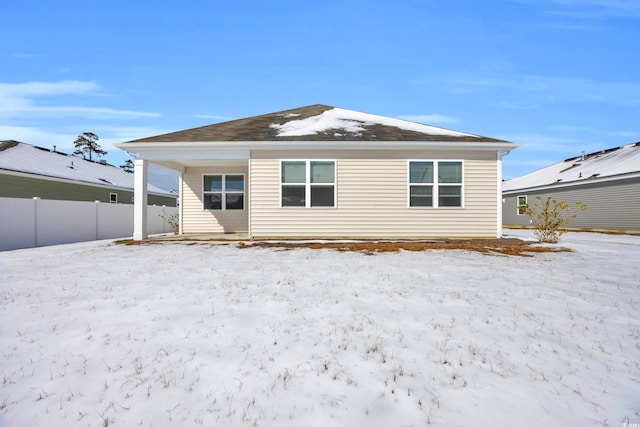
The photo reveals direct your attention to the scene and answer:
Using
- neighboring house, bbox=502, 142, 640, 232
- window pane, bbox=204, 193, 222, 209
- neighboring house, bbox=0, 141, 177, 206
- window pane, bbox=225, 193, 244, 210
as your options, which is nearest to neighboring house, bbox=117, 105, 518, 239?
window pane, bbox=225, 193, 244, 210

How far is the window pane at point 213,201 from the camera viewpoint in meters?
14.8

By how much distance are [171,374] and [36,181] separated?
60.7 feet

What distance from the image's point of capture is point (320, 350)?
113 inches

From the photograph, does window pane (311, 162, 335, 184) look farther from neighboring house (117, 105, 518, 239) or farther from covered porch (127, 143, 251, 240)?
covered porch (127, 143, 251, 240)

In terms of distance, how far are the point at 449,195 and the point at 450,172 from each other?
2.69 ft

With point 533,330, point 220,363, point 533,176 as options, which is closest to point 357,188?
point 533,330

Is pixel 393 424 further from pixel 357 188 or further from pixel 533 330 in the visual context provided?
pixel 357 188

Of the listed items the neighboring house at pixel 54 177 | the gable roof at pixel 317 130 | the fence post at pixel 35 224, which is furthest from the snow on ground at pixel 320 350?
the neighboring house at pixel 54 177

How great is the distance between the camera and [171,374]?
2506mm

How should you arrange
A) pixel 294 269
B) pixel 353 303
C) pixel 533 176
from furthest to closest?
pixel 533 176
pixel 294 269
pixel 353 303

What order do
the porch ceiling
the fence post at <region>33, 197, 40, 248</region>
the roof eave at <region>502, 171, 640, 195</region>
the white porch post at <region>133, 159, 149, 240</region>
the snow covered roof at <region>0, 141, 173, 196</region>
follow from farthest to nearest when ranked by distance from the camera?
the roof eave at <region>502, 171, 640, 195</region> < the snow covered roof at <region>0, 141, 173, 196</region> < the porch ceiling < the white porch post at <region>133, 159, 149, 240</region> < the fence post at <region>33, 197, 40, 248</region>

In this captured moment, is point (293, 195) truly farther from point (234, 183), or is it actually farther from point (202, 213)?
point (202, 213)

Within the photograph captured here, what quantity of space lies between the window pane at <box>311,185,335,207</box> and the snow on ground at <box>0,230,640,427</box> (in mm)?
6577

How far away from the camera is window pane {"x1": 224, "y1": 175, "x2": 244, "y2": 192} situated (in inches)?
579
